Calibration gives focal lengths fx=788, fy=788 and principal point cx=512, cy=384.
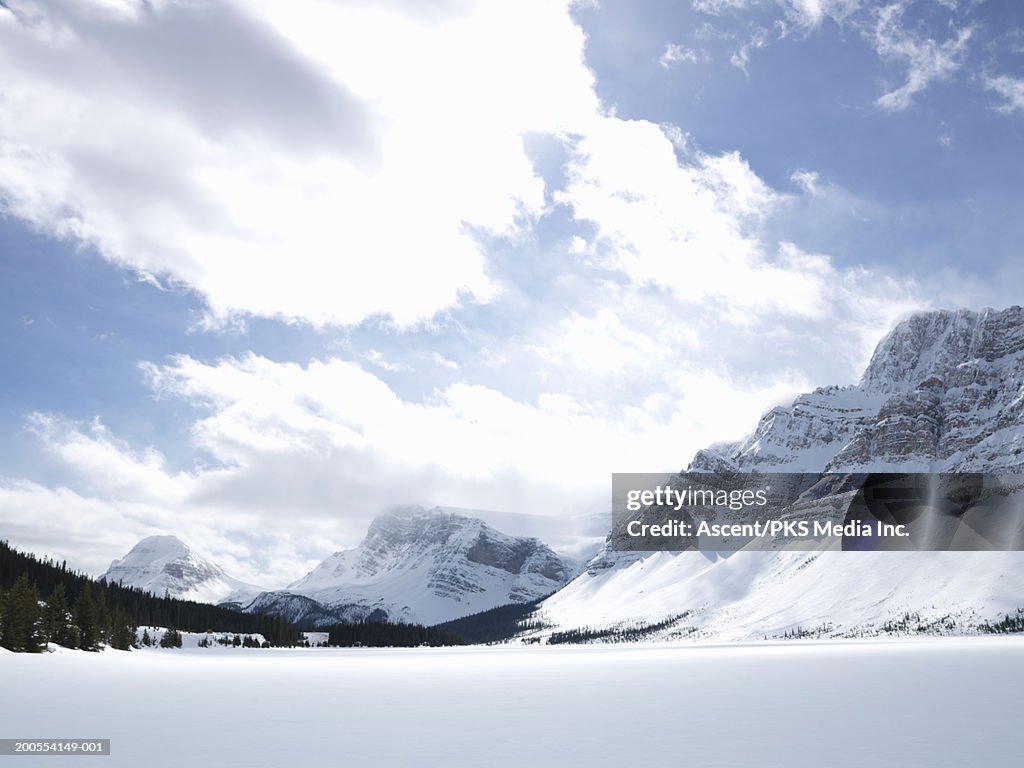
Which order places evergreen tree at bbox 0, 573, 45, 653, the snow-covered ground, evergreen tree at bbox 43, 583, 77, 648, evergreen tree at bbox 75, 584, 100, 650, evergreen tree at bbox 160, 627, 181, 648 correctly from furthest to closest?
evergreen tree at bbox 160, 627, 181, 648
evergreen tree at bbox 75, 584, 100, 650
evergreen tree at bbox 43, 583, 77, 648
evergreen tree at bbox 0, 573, 45, 653
the snow-covered ground

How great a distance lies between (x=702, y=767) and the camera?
21.8 m

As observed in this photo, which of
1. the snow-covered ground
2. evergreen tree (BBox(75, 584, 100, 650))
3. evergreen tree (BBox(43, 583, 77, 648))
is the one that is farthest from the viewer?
evergreen tree (BBox(75, 584, 100, 650))

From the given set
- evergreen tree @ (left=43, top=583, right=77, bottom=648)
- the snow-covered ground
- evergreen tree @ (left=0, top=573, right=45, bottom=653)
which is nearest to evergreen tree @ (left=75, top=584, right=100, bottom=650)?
evergreen tree @ (left=43, top=583, right=77, bottom=648)

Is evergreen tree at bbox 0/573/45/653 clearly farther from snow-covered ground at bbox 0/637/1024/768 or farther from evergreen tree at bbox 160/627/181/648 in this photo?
evergreen tree at bbox 160/627/181/648

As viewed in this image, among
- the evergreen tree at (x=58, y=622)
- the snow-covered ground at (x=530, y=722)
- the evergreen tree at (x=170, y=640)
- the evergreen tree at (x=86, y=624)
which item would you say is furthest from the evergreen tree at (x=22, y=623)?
the evergreen tree at (x=170, y=640)

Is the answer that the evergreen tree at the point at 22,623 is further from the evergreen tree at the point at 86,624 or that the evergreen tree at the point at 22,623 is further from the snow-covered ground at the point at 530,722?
the snow-covered ground at the point at 530,722

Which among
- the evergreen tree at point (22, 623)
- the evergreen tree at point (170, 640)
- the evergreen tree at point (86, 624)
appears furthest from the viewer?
the evergreen tree at point (170, 640)

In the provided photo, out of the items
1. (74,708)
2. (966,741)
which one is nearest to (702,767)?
(966,741)

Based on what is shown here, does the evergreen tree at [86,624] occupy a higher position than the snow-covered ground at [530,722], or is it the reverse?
the snow-covered ground at [530,722]

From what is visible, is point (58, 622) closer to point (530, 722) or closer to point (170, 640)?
point (170, 640)

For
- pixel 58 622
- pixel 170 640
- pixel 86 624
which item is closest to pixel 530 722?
pixel 58 622

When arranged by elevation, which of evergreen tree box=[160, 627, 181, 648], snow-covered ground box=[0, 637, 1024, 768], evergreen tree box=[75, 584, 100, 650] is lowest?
evergreen tree box=[160, 627, 181, 648]

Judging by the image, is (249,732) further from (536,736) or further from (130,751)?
(536,736)

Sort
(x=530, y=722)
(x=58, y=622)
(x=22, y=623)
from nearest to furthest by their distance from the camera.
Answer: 1. (x=530, y=722)
2. (x=22, y=623)
3. (x=58, y=622)
